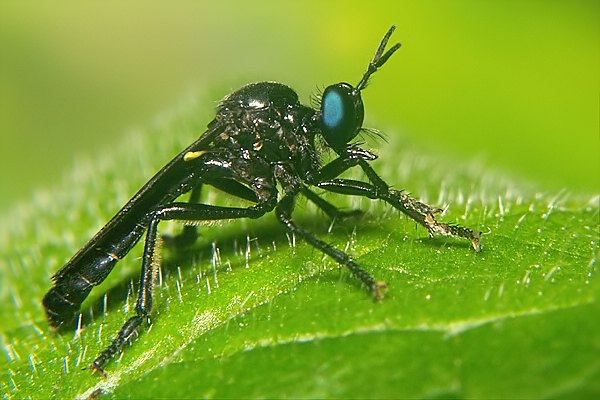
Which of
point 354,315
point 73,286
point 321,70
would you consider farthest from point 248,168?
point 321,70

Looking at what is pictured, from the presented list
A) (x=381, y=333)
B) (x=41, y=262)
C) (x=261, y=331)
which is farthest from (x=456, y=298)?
(x=41, y=262)

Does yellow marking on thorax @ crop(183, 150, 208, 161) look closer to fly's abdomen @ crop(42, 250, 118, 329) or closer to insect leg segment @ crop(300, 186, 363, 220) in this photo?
insect leg segment @ crop(300, 186, 363, 220)

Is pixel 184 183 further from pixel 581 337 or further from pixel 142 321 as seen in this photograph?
pixel 581 337

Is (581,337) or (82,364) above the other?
(581,337)

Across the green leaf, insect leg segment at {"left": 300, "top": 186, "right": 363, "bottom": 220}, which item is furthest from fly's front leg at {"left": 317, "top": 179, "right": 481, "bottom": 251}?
insect leg segment at {"left": 300, "top": 186, "right": 363, "bottom": 220}

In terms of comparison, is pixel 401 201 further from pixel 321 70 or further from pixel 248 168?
pixel 321 70
